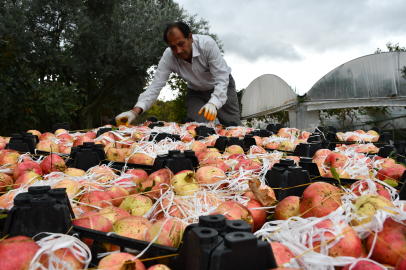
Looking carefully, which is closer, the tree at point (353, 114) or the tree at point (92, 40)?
the tree at point (92, 40)

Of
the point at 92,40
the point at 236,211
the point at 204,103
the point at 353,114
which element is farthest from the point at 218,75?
the point at 353,114

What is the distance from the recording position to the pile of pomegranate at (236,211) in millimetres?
848

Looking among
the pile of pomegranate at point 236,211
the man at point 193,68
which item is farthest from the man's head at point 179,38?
the pile of pomegranate at point 236,211

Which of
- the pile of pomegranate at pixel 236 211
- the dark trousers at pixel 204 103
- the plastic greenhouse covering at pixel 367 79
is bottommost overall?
the pile of pomegranate at pixel 236 211

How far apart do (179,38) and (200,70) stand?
0.92 metres

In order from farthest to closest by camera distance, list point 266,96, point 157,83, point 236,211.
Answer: point 266,96 → point 157,83 → point 236,211

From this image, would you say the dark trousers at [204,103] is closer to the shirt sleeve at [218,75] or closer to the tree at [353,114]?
the shirt sleeve at [218,75]

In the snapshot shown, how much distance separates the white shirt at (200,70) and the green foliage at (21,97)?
3.41 metres

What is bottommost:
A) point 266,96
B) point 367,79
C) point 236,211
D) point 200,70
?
point 236,211

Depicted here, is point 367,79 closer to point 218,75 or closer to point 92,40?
point 218,75

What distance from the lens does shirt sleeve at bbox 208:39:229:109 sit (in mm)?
4777

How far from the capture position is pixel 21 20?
8797 millimetres

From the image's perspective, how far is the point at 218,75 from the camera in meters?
5.00

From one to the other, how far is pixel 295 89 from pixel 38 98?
43.7 ft
